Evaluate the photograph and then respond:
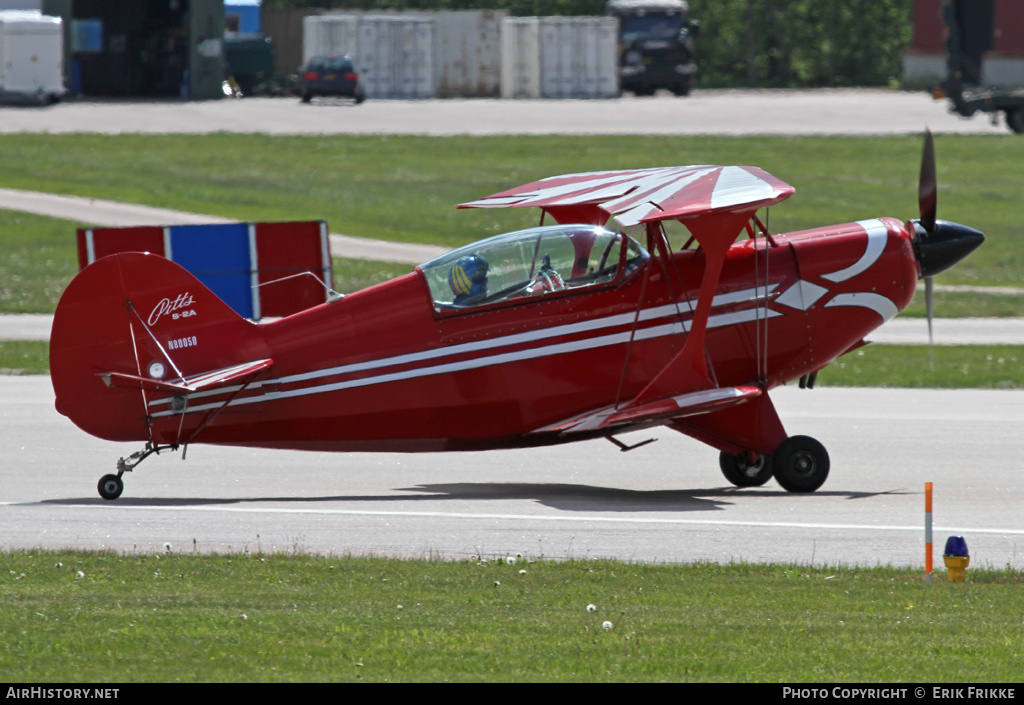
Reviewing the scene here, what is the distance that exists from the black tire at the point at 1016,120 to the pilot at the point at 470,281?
4142 cm

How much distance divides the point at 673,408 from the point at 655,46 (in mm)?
52127

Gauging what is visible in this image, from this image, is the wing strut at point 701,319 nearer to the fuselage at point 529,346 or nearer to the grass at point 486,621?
the fuselage at point 529,346

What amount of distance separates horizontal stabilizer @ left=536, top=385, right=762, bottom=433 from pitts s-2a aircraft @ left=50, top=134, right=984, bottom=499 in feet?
0.06

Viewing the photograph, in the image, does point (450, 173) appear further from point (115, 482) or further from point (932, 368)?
point (115, 482)

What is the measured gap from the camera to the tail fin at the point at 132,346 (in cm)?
1159

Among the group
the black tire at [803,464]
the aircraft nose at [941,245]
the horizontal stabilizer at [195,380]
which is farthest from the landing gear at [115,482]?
the aircraft nose at [941,245]

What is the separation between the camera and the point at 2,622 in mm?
7793

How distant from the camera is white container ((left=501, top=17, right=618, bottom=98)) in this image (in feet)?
199

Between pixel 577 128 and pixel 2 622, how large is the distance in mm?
43485

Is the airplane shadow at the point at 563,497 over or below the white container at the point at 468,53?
A: below

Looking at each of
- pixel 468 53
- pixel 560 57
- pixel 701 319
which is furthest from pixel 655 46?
pixel 701 319

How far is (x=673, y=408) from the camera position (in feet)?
38.2

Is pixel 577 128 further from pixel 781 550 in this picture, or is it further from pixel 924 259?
pixel 781 550

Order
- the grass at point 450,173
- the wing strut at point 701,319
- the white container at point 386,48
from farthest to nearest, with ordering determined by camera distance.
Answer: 1. the white container at point 386,48
2. the grass at point 450,173
3. the wing strut at point 701,319
